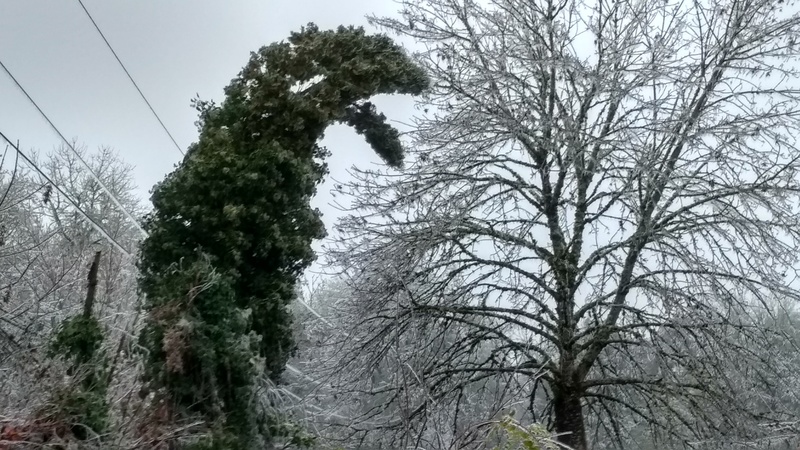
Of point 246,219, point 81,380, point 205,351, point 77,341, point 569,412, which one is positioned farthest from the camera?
point 569,412

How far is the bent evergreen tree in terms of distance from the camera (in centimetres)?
830

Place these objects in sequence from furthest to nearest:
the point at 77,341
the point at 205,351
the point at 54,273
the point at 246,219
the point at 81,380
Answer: the point at 54,273 < the point at 246,219 < the point at 205,351 < the point at 77,341 < the point at 81,380

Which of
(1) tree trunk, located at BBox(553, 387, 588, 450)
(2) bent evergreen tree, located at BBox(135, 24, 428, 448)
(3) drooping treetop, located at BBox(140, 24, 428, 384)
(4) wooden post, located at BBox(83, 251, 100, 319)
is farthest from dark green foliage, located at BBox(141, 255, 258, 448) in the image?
(1) tree trunk, located at BBox(553, 387, 588, 450)

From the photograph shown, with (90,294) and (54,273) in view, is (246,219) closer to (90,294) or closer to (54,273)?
(90,294)

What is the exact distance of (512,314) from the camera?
10727mm

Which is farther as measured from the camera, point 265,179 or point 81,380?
point 265,179

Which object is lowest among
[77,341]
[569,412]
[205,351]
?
[77,341]

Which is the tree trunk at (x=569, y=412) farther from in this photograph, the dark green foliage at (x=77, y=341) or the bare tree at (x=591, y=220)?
the dark green foliage at (x=77, y=341)

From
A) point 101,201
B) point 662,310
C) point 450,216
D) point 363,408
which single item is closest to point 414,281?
point 450,216

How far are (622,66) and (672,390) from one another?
4.23m

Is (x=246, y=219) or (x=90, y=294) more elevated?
(x=246, y=219)

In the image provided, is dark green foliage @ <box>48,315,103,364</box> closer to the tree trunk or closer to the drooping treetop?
the drooping treetop

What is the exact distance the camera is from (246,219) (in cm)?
918

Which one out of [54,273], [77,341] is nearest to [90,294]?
[77,341]
